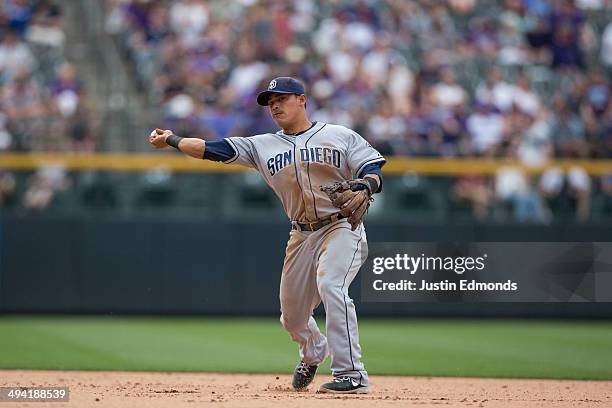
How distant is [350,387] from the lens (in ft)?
21.4

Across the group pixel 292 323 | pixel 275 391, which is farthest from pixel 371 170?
pixel 275 391

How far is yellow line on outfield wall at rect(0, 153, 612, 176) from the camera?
39.4 feet

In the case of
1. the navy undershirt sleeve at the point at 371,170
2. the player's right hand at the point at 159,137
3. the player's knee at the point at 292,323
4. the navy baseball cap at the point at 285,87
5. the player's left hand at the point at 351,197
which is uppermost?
the navy baseball cap at the point at 285,87

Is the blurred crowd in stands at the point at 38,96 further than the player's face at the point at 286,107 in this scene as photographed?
Yes

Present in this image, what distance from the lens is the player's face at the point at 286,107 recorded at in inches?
264

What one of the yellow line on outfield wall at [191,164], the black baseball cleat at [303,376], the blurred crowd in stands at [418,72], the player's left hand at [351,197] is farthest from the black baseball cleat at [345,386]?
the blurred crowd in stands at [418,72]

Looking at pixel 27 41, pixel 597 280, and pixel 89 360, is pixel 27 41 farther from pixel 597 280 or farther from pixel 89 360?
pixel 597 280

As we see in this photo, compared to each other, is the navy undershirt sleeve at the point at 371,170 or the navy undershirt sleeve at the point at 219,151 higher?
the navy undershirt sleeve at the point at 219,151

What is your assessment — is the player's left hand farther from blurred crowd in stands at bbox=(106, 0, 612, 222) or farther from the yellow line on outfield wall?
blurred crowd in stands at bbox=(106, 0, 612, 222)

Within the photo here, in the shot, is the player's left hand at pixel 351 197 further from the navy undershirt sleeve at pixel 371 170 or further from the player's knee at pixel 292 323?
the player's knee at pixel 292 323

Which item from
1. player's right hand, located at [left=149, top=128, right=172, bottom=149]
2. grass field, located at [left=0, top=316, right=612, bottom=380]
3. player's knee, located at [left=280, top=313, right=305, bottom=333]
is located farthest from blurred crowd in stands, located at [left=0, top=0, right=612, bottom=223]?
player's knee, located at [left=280, top=313, right=305, bottom=333]

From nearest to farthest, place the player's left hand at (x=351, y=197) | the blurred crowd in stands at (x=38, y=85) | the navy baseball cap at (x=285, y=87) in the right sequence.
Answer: the player's left hand at (x=351, y=197) < the navy baseball cap at (x=285, y=87) < the blurred crowd in stands at (x=38, y=85)

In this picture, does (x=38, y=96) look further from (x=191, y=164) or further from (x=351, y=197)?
(x=351, y=197)

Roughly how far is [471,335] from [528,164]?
7.19 feet
